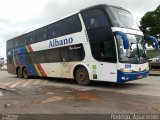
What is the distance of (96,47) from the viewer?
1232cm

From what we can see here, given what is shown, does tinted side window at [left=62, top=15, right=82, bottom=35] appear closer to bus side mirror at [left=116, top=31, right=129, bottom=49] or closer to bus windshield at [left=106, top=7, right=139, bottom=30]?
bus windshield at [left=106, top=7, right=139, bottom=30]

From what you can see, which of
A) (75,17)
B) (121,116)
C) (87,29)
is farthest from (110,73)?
(121,116)

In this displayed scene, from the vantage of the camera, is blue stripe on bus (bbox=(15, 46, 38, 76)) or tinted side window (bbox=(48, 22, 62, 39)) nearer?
tinted side window (bbox=(48, 22, 62, 39))

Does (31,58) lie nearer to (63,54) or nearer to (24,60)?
(24,60)

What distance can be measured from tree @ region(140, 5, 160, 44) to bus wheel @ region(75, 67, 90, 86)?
38189 millimetres

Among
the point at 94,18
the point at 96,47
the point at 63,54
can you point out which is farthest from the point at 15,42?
the point at 96,47

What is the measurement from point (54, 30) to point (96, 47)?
14.1 feet

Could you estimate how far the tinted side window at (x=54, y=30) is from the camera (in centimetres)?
1523

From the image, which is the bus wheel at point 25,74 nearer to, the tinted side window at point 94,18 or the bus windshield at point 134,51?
the tinted side window at point 94,18

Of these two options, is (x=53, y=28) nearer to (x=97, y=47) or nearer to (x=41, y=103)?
(x=97, y=47)

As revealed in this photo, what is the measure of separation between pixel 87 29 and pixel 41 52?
5.53 m

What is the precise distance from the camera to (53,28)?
52.1ft

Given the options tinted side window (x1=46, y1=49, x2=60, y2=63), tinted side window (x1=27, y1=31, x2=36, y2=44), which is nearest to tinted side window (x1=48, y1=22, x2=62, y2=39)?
tinted side window (x1=46, y1=49, x2=60, y2=63)

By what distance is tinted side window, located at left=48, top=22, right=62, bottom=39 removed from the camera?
1523 cm
